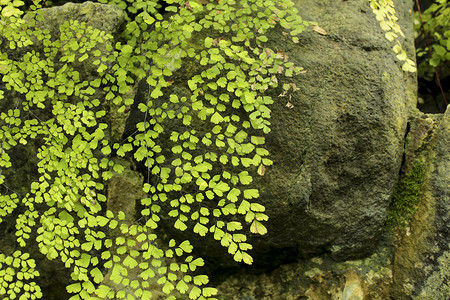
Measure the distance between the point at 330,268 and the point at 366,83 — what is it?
1159 mm

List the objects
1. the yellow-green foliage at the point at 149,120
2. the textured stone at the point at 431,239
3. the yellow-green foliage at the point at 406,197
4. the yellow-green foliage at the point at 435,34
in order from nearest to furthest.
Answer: the yellow-green foliage at the point at 149,120, the textured stone at the point at 431,239, the yellow-green foliage at the point at 406,197, the yellow-green foliage at the point at 435,34

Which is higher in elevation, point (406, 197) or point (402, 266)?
point (406, 197)

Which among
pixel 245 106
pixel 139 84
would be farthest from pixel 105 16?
pixel 245 106

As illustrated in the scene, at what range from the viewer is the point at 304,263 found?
258cm

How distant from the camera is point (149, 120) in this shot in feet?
7.86

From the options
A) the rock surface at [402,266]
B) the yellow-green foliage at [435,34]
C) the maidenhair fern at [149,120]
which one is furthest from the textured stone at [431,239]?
the yellow-green foliage at [435,34]

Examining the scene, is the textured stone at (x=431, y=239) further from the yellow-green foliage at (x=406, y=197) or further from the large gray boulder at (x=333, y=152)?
the large gray boulder at (x=333, y=152)

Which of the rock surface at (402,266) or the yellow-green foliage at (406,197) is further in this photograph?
the yellow-green foliage at (406,197)

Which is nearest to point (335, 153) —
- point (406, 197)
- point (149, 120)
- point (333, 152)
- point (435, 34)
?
point (333, 152)

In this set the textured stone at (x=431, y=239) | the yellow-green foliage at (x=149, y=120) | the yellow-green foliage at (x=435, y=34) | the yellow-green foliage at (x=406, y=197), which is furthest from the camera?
the yellow-green foliage at (x=435, y=34)

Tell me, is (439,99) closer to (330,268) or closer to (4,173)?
(330,268)

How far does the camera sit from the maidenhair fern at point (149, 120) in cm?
215

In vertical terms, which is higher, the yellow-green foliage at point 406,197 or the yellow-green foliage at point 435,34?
the yellow-green foliage at point 435,34

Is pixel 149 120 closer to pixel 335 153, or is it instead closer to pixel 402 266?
pixel 335 153
